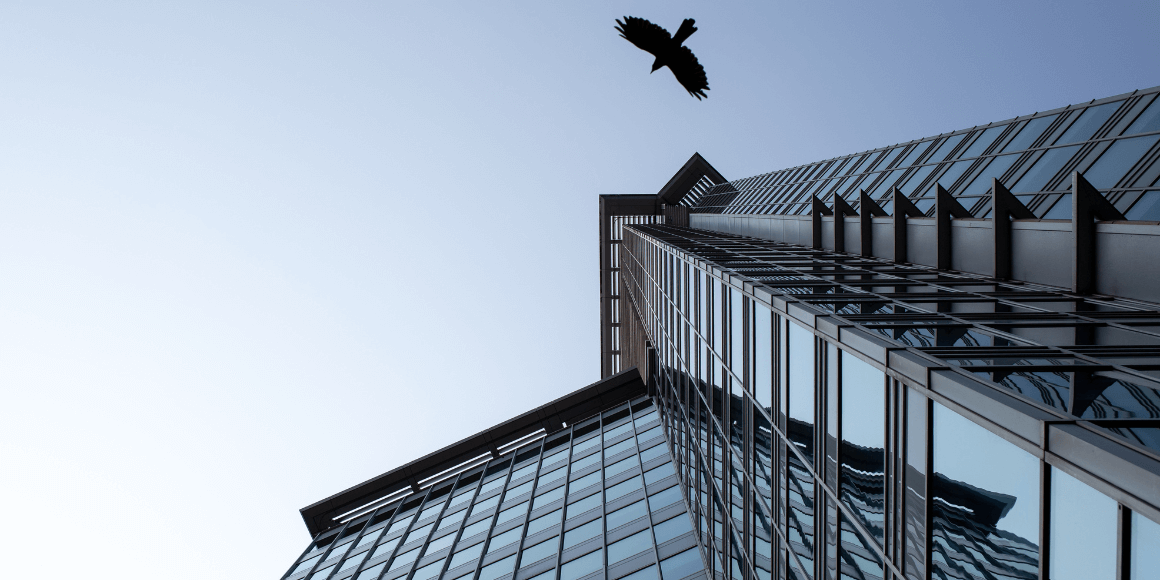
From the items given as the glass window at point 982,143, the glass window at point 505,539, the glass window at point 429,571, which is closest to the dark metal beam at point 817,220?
the glass window at point 982,143

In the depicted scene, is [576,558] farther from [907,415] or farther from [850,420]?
[907,415]

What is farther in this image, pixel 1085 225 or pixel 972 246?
pixel 972 246

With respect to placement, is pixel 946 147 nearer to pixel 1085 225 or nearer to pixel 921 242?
pixel 921 242

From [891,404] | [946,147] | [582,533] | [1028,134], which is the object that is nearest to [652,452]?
[582,533]

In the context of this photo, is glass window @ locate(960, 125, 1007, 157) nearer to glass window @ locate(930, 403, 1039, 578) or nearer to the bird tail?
the bird tail

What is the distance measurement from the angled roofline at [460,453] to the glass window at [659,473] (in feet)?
35.0

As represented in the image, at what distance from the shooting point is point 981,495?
6.86 m

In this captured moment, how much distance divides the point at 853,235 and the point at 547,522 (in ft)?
41.2

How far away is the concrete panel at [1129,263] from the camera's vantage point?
993 centimetres

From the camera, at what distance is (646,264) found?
3734 cm

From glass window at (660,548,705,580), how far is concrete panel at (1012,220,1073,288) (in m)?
9.65

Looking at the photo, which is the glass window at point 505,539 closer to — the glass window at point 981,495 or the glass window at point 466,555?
the glass window at point 466,555

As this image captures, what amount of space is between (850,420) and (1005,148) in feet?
41.3

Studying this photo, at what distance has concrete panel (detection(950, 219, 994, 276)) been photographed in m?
14.2
